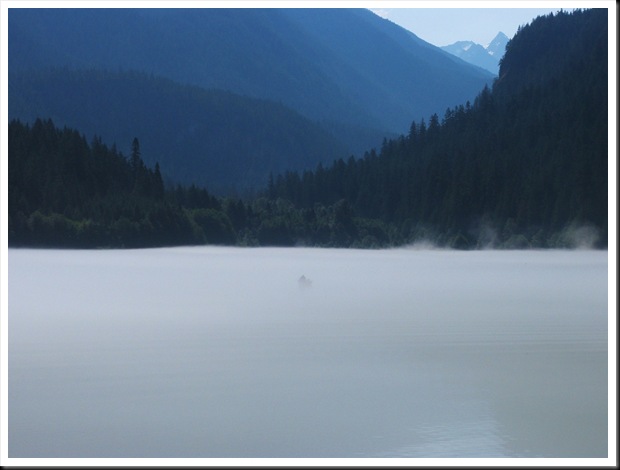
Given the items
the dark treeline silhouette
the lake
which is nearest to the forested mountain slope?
the dark treeline silhouette

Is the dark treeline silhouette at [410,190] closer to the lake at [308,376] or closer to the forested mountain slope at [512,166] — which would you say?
the forested mountain slope at [512,166]

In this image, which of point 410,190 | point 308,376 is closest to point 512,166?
point 410,190

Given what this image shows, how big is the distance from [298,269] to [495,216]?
146 feet

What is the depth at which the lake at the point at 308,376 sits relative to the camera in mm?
10383

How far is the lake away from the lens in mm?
10383

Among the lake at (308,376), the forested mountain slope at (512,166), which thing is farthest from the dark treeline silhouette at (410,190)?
the lake at (308,376)

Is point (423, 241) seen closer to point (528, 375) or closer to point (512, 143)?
point (512, 143)

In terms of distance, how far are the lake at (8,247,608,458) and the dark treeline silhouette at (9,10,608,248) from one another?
142 feet

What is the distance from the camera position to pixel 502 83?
128 metres

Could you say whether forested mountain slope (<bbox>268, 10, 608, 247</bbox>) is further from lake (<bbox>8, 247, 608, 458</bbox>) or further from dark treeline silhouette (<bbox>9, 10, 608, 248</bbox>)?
lake (<bbox>8, 247, 608, 458</bbox>)

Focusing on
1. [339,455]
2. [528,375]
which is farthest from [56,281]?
[339,455]

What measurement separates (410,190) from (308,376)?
285 feet

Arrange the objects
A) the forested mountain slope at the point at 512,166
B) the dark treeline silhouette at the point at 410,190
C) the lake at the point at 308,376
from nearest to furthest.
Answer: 1. the lake at the point at 308,376
2. the dark treeline silhouette at the point at 410,190
3. the forested mountain slope at the point at 512,166

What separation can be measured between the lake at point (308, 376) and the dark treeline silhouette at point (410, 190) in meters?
43.4
